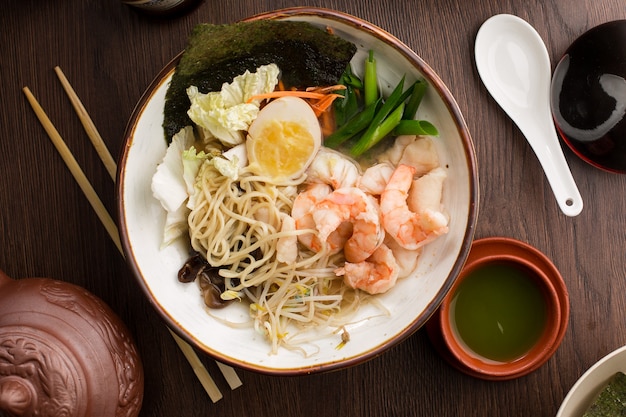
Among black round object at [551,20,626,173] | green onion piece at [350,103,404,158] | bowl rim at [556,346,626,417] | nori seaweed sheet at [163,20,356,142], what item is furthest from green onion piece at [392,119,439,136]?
bowl rim at [556,346,626,417]

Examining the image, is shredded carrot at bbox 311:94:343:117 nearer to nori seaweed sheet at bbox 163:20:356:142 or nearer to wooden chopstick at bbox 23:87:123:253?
nori seaweed sheet at bbox 163:20:356:142

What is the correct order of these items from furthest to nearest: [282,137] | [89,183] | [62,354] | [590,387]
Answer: [89,183] → [590,387] → [282,137] → [62,354]

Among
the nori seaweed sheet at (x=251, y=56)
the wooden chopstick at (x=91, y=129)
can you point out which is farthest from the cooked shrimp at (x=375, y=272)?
the wooden chopstick at (x=91, y=129)

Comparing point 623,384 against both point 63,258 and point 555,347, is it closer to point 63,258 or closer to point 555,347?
point 555,347

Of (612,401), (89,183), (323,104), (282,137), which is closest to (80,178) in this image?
(89,183)

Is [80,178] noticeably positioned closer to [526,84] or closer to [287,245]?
[287,245]

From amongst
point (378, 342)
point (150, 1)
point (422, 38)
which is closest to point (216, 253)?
→ point (378, 342)
